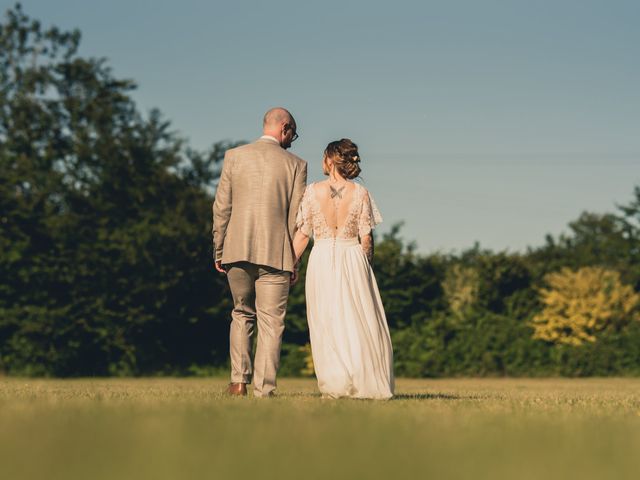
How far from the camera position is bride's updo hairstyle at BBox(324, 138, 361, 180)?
845 cm

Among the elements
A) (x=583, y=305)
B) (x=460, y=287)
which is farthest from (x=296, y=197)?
(x=460, y=287)

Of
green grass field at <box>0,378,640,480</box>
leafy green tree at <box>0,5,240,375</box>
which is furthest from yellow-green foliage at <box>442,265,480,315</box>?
green grass field at <box>0,378,640,480</box>

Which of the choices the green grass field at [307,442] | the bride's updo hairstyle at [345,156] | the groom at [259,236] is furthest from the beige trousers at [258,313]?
the green grass field at [307,442]

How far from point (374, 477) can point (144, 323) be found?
21.5m

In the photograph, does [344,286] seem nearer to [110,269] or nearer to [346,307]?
[346,307]

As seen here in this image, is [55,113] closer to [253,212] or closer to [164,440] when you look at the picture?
[253,212]

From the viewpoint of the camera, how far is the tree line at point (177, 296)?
2355 centimetres

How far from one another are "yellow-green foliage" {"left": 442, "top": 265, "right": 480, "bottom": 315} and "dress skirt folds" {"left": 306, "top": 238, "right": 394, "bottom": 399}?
712 inches

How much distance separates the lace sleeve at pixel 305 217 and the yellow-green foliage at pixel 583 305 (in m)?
18.0

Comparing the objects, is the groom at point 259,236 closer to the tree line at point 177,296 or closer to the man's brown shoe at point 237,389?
the man's brown shoe at point 237,389

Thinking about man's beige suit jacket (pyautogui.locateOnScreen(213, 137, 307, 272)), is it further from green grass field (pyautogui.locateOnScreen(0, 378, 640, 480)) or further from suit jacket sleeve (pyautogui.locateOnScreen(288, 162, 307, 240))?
green grass field (pyautogui.locateOnScreen(0, 378, 640, 480))

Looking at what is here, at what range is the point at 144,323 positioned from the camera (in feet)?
79.3

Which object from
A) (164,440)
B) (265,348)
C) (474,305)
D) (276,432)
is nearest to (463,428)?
(276,432)

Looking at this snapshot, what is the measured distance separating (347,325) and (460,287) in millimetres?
21557
